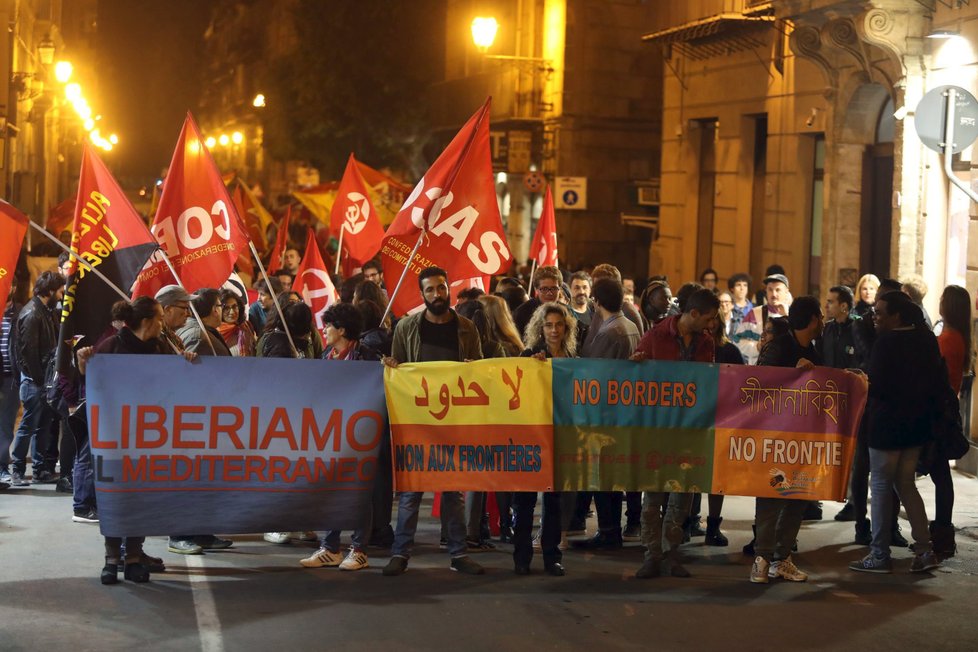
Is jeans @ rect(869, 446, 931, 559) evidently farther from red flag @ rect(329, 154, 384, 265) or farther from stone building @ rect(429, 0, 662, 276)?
stone building @ rect(429, 0, 662, 276)

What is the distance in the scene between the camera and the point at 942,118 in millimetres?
12141

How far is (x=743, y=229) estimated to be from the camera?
74.6ft

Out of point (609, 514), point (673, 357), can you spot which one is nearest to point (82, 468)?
point (609, 514)

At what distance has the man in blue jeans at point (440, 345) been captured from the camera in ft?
30.3

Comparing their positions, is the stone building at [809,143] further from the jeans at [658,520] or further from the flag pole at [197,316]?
the flag pole at [197,316]

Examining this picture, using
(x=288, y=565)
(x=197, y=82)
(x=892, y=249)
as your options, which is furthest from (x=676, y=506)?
(x=197, y=82)

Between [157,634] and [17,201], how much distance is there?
29346mm

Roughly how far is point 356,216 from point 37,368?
5.40m

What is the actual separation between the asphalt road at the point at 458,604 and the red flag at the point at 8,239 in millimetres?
1784

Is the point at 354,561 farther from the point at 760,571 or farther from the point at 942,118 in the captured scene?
the point at 942,118

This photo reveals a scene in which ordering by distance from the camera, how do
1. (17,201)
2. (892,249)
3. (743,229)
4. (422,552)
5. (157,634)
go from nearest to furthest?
(157,634), (422,552), (892,249), (743,229), (17,201)

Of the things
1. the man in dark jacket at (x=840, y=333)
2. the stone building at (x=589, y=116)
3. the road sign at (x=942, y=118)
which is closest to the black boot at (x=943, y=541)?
the man in dark jacket at (x=840, y=333)

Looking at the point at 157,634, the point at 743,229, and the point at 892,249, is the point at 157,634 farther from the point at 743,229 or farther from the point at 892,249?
the point at 743,229

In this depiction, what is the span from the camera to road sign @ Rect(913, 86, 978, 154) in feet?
39.6
